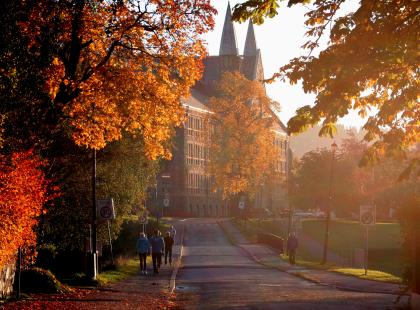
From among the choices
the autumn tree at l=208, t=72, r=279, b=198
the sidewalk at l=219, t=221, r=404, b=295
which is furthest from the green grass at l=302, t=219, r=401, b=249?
the sidewalk at l=219, t=221, r=404, b=295

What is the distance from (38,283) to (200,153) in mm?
122396

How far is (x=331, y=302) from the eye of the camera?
2336cm

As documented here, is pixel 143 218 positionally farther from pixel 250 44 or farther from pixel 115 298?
pixel 250 44

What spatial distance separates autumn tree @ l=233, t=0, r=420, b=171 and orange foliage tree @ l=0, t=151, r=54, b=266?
688 cm

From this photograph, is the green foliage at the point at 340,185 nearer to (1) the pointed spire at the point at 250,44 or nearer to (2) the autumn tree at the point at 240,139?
(2) the autumn tree at the point at 240,139

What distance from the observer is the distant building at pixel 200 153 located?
136m

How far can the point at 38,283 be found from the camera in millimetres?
25078

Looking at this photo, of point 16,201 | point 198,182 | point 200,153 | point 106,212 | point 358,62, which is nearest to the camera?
point 358,62

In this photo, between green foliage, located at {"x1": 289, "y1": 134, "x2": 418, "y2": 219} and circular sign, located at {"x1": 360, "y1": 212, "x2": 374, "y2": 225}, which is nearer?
circular sign, located at {"x1": 360, "y1": 212, "x2": 374, "y2": 225}

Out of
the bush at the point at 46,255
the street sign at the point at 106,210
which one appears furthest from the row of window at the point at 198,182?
the street sign at the point at 106,210

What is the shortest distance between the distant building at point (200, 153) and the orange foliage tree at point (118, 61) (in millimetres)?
94856

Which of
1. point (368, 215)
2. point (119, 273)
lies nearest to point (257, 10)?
point (119, 273)

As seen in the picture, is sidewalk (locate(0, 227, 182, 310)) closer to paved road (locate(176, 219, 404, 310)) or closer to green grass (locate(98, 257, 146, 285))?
green grass (locate(98, 257, 146, 285))

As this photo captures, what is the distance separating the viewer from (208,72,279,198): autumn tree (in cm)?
8969
